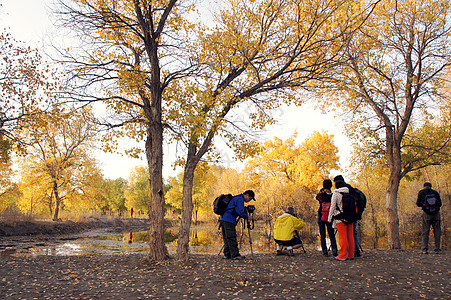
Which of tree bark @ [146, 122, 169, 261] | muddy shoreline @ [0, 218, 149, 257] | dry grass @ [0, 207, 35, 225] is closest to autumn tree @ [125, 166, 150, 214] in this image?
muddy shoreline @ [0, 218, 149, 257]

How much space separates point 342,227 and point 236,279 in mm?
3269

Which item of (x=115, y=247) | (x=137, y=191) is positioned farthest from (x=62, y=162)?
(x=137, y=191)

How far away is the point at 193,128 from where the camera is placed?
727 cm

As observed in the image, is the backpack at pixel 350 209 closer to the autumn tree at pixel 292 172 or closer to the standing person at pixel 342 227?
the standing person at pixel 342 227

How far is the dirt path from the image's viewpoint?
4.98 meters

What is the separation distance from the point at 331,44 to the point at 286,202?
53.8 ft

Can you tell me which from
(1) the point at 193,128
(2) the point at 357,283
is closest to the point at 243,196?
(1) the point at 193,128

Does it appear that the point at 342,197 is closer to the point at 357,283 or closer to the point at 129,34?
the point at 357,283

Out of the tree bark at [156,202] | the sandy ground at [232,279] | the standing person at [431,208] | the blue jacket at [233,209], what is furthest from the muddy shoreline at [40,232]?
the standing person at [431,208]

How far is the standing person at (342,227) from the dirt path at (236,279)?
1.01ft

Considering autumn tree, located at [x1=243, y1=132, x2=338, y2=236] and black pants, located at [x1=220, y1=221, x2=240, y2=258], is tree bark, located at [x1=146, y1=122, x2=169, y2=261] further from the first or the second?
autumn tree, located at [x1=243, y1=132, x2=338, y2=236]

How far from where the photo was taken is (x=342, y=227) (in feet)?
24.2

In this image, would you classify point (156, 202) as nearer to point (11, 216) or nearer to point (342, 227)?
point (342, 227)

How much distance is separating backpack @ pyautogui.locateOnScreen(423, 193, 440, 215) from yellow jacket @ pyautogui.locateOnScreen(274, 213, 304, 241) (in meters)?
3.81
